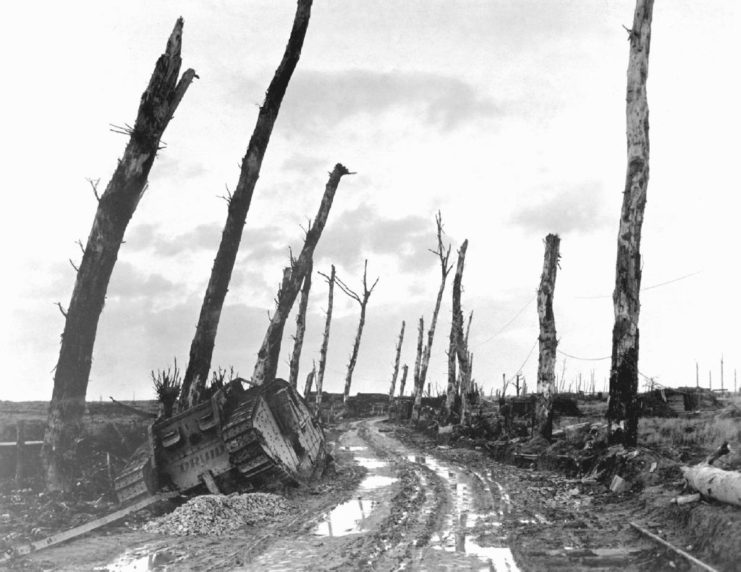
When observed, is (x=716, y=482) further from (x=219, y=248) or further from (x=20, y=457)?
(x=20, y=457)

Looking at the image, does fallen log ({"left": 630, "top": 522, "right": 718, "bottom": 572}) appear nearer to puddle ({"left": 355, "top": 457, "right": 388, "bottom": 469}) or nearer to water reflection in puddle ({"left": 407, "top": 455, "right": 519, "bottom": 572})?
water reflection in puddle ({"left": 407, "top": 455, "right": 519, "bottom": 572})

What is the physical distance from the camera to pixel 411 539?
7.86 metres

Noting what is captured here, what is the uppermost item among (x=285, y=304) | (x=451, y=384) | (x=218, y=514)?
(x=285, y=304)

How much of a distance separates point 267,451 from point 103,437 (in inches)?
162

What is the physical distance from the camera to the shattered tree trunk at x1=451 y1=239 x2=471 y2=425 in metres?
29.0

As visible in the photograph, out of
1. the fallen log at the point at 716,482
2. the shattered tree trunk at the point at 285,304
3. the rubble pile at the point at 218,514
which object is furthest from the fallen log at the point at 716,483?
the shattered tree trunk at the point at 285,304

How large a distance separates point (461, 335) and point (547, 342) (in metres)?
8.66

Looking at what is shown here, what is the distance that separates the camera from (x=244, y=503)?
32.5ft

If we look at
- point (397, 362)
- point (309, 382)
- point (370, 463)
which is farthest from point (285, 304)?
point (397, 362)

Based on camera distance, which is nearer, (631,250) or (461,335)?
(631,250)

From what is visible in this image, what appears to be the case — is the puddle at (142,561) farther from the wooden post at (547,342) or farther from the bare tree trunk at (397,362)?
the bare tree trunk at (397,362)

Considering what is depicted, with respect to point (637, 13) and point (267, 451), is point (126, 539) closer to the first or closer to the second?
point (267, 451)

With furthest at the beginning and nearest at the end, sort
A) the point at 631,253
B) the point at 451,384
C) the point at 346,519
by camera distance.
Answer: the point at 451,384, the point at 631,253, the point at 346,519

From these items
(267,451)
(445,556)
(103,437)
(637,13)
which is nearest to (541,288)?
(637,13)
